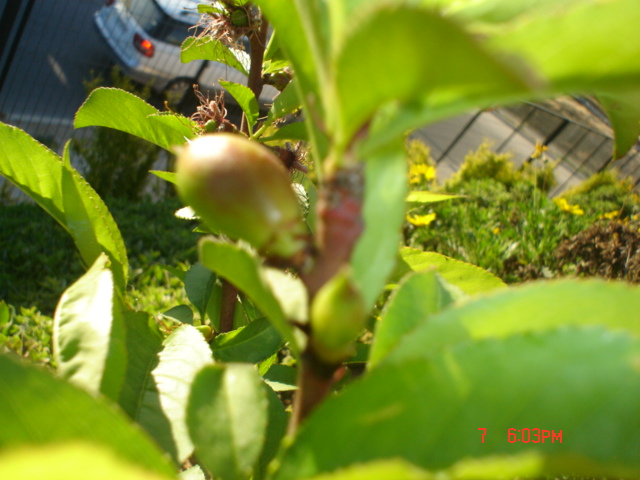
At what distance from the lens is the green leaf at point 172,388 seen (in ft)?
1.58

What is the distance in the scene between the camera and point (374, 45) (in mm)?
234

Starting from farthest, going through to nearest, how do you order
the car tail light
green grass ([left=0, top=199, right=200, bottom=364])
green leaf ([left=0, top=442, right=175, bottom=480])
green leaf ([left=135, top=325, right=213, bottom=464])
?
the car tail light < green grass ([left=0, top=199, right=200, bottom=364]) < green leaf ([left=135, top=325, right=213, bottom=464]) < green leaf ([left=0, top=442, right=175, bottom=480])

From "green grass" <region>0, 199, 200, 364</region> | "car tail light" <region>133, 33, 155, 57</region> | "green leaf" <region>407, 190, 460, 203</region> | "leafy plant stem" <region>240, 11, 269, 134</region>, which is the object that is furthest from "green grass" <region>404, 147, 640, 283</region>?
"car tail light" <region>133, 33, 155, 57</region>

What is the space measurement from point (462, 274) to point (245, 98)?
0.42m

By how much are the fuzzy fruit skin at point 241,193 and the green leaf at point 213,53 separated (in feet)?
2.12

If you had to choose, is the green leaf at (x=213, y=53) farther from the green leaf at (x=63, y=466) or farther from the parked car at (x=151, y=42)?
the parked car at (x=151, y=42)

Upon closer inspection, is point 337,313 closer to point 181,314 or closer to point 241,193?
point 241,193

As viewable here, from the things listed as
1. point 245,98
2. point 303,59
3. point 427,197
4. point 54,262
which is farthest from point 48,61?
point 303,59

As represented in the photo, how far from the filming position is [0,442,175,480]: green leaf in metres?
0.20

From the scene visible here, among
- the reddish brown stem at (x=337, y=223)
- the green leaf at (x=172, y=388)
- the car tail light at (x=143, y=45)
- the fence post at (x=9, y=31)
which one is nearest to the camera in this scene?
the reddish brown stem at (x=337, y=223)

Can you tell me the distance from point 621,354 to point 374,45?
21 cm

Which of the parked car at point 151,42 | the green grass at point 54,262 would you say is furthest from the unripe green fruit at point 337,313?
the parked car at point 151,42

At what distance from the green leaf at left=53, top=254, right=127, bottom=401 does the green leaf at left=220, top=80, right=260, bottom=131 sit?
1.29 ft
